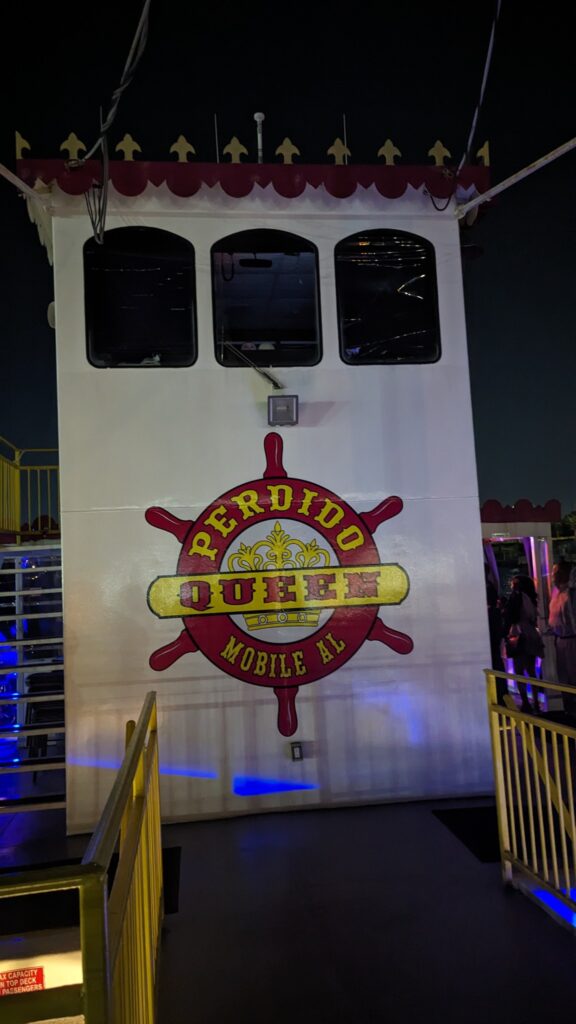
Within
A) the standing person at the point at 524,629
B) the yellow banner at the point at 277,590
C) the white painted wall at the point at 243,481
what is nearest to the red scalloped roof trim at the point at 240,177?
the white painted wall at the point at 243,481

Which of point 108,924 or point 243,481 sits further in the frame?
point 243,481

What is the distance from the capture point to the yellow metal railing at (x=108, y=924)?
132cm

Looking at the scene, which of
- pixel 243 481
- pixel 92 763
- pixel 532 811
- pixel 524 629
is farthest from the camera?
pixel 524 629

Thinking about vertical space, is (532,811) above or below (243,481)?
below

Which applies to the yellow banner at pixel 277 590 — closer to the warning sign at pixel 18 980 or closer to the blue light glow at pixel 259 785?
the blue light glow at pixel 259 785

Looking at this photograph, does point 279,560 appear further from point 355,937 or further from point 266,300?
point 355,937

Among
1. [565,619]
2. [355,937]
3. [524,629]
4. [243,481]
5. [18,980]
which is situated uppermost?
[243,481]

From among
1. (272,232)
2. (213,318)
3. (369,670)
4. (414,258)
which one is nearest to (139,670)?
(369,670)

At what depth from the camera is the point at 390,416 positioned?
199 inches

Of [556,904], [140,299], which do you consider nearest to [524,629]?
[556,904]

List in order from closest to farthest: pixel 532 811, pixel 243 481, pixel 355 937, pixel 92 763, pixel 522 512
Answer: pixel 355 937
pixel 532 811
pixel 92 763
pixel 243 481
pixel 522 512

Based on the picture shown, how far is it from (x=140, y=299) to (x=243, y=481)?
1.55 metres

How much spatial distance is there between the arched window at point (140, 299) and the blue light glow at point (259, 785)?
9.81ft

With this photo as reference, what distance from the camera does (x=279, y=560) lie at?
192 inches
